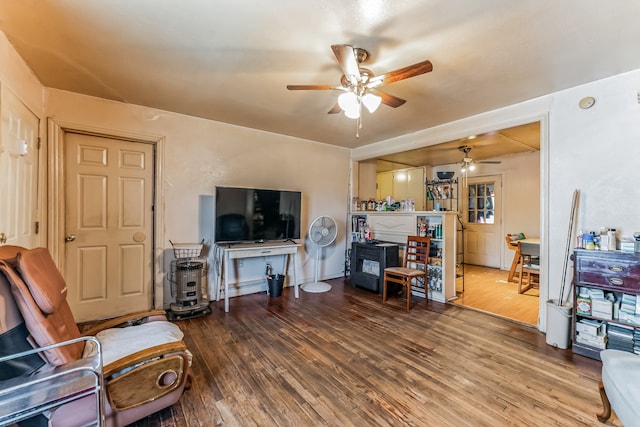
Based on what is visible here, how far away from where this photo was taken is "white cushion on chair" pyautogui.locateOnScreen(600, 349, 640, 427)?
1249 mm

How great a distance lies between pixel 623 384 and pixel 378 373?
1345mm

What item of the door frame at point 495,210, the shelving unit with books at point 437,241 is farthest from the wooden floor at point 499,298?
the door frame at point 495,210

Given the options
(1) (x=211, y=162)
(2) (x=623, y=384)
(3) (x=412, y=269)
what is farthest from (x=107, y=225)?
(2) (x=623, y=384)

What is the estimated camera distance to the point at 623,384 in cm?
134

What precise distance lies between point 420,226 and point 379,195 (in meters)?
3.39

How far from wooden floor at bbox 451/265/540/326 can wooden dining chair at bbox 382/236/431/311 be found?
2.04ft

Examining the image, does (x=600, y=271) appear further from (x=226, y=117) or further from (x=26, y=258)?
(x=226, y=117)

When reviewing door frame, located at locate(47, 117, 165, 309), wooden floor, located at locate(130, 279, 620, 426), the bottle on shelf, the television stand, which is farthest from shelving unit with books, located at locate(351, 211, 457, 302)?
door frame, located at locate(47, 117, 165, 309)

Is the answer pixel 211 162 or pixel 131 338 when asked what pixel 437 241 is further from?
pixel 131 338

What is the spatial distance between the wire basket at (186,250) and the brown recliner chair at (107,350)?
5.03 ft

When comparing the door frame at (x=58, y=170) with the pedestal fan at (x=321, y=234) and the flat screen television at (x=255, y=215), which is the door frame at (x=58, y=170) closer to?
the flat screen television at (x=255, y=215)

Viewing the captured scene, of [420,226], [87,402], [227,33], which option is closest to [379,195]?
[420,226]

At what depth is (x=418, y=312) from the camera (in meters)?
3.38

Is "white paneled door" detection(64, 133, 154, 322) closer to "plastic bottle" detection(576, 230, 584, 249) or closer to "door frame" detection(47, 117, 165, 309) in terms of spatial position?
"door frame" detection(47, 117, 165, 309)
